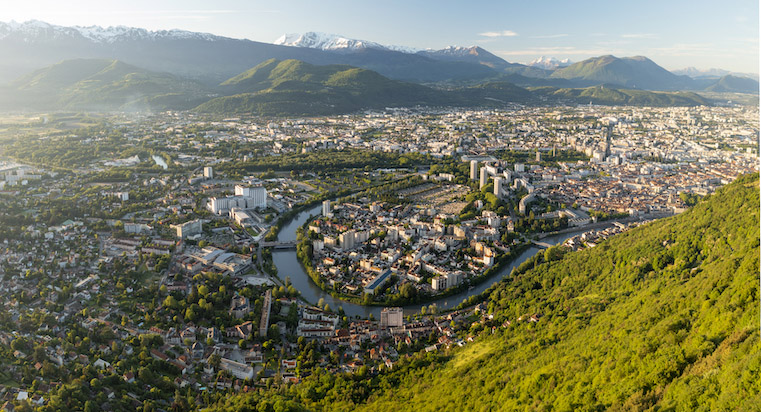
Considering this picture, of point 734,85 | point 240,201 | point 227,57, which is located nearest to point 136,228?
point 240,201

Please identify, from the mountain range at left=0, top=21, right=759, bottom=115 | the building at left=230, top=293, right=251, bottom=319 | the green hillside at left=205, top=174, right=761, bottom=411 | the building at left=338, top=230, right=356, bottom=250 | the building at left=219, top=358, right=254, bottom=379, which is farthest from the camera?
the mountain range at left=0, top=21, right=759, bottom=115

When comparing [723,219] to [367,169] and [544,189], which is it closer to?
[544,189]

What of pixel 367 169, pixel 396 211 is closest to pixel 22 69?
pixel 367 169

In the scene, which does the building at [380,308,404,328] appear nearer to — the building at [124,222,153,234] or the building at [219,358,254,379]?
the building at [219,358,254,379]

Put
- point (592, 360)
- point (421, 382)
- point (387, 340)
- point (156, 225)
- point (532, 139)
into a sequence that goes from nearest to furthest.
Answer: point (592, 360)
point (421, 382)
point (387, 340)
point (156, 225)
point (532, 139)

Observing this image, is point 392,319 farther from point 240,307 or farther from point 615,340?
point 615,340

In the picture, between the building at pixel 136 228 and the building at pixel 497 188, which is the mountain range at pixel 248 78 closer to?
the building at pixel 497 188

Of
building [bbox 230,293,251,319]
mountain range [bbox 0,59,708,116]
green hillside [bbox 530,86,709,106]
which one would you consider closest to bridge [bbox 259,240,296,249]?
building [bbox 230,293,251,319]
